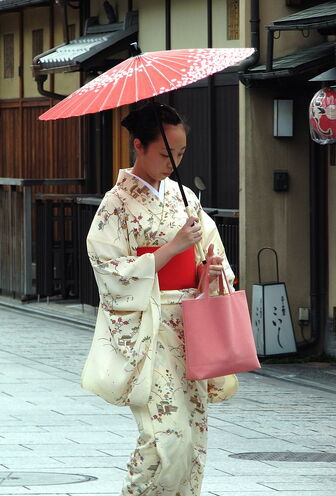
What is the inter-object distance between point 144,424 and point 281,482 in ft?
7.19

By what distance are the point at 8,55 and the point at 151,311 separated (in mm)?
16269

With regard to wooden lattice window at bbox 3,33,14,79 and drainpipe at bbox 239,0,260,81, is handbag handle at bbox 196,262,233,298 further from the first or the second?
wooden lattice window at bbox 3,33,14,79

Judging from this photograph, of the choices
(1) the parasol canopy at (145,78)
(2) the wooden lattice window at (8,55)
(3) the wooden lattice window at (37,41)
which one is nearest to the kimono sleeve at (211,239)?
(1) the parasol canopy at (145,78)

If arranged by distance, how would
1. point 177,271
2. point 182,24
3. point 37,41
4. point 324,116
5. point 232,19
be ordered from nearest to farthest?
point 177,271 < point 324,116 < point 232,19 < point 182,24 < point 37,41

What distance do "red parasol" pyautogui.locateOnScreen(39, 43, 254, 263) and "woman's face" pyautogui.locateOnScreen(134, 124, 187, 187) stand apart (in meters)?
0.04

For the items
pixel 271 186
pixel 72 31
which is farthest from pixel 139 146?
pixel 72 31

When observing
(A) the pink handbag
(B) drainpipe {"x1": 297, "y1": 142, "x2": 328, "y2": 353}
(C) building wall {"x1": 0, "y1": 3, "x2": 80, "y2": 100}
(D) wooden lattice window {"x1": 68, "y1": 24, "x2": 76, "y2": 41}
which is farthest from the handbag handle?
(D) wooden lattice window {"x1": 68, "y1": 24, "x2": 76, "y2": 41}

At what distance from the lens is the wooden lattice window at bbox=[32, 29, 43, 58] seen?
66.7ft

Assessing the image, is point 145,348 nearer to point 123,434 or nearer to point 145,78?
point 145,78

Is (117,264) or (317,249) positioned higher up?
(117,264)

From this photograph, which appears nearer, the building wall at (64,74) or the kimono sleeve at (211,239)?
the kimono sleeve at (211,239)

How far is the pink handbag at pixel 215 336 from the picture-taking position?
19.5 ft

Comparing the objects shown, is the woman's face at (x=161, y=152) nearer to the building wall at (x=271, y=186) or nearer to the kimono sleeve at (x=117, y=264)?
the kimono sleeve at (x=117, y=264)

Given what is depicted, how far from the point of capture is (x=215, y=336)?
5.99 m
